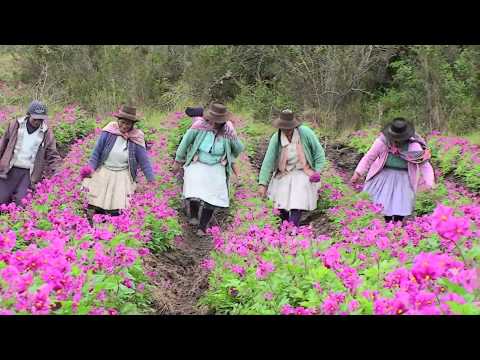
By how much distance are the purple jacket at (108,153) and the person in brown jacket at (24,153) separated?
0.57 meters

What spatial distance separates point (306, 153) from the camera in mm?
8141

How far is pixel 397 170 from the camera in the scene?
25.8ft

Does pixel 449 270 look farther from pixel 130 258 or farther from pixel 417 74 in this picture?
pixel 417 74

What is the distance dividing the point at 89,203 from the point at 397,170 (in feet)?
11.3

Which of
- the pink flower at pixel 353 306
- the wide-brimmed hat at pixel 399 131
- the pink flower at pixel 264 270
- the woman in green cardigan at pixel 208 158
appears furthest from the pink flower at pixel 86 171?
the pink flower at pixel 353 306

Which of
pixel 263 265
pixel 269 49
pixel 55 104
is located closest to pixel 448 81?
pixel 269 49

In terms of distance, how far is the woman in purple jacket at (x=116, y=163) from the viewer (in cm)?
780

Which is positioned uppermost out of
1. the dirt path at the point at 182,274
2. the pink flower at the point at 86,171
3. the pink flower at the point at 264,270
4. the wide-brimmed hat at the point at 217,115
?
the wide-brimmed hat at the point at 217,115

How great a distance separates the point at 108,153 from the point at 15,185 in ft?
3.73

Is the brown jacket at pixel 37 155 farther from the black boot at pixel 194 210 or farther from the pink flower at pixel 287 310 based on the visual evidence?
the pink flower at pixel 287 310

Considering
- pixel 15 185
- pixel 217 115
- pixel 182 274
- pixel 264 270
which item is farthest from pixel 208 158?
pixel 264 270

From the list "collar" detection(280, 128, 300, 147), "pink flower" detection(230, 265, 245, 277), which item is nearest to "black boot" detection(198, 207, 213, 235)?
"collar" detection(280, 128, 300, 147)

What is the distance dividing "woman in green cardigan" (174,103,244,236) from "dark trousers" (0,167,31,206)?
1.77 meters

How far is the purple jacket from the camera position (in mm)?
7797
